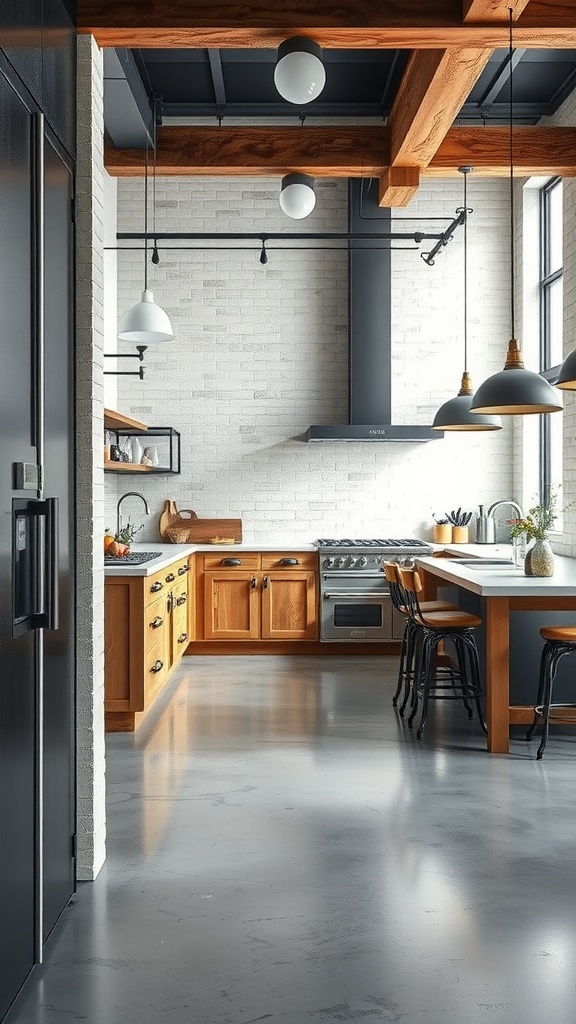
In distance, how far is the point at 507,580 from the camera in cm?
497

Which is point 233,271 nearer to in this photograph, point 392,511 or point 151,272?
point 151,272

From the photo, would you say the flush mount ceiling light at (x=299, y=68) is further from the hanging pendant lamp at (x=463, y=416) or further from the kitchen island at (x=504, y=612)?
the hanging pendant lamp at (x=463, y=416)

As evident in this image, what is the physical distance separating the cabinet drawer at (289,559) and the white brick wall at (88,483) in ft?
15.0

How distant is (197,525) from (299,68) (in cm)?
523

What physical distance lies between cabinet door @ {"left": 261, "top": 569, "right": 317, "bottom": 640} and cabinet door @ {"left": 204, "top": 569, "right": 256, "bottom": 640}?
93 mm

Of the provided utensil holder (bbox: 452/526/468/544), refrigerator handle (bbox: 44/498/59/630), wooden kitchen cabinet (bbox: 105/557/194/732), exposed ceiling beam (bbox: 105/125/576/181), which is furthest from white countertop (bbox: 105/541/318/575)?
refrigerator handle (bbox: 44/498/59/630)

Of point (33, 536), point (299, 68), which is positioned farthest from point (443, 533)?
point (33, 536)

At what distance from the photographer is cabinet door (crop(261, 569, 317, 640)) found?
26.1 feet

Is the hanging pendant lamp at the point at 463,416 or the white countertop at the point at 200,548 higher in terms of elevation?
the hanging pendant lamp at the point at 463,416

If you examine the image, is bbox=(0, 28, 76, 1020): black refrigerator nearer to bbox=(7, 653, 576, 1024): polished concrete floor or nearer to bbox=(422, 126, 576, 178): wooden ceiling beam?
bbox=(7, 653, 576, 1024): polished concrete floor

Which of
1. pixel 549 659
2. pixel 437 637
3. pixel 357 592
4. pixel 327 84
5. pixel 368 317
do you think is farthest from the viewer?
pixel 368 317

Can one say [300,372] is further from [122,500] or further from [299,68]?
[299,68]

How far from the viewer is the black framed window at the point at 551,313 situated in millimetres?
7902

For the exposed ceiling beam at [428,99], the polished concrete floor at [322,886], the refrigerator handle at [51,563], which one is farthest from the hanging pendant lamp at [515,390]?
the refrigerator handle at [51,563]
